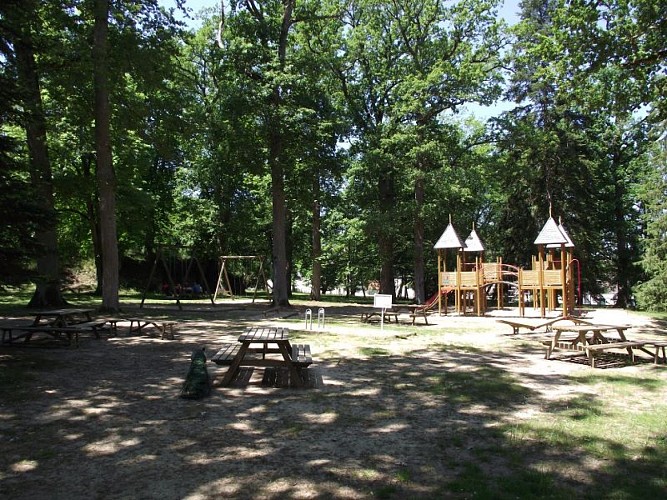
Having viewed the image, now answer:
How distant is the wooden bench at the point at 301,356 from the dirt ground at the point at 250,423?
0.38 meters

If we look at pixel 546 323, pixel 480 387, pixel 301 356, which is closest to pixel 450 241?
pixel 546 323

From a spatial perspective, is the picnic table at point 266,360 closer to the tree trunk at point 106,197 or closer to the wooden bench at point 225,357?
the wooden bench at point 225,357

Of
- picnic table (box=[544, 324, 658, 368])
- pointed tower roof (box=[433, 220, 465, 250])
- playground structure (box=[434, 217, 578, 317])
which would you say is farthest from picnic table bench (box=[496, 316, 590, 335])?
pointed tower roof (box=[433, 220, 465, 250])

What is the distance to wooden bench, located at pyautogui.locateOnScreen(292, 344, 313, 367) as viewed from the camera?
713 centimetres

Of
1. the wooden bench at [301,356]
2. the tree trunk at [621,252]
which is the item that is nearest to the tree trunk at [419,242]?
the tree trunk at [621,252]

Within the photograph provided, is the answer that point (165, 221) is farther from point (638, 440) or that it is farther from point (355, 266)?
point (638, 440)

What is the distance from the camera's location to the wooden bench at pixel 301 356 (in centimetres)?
713

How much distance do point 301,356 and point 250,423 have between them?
87.2 inches

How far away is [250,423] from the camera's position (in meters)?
5.48

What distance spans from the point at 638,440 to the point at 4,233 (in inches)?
371

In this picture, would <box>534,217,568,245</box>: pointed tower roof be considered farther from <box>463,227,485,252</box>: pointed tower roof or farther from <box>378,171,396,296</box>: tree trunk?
<box>378,171,396,296</box>: tree trunk

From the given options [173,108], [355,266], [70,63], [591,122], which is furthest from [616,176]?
[70,63]

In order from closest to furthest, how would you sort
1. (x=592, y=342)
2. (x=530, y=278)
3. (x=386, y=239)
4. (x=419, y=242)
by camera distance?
1. (x=592, y=342)
2. (x=530, y=278)
3. (x=419, y=242)
4. (x=386, y=239)

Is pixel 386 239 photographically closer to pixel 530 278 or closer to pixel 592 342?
pixel 530 278
